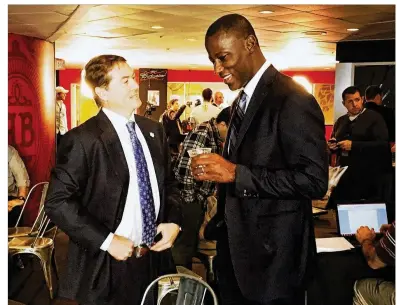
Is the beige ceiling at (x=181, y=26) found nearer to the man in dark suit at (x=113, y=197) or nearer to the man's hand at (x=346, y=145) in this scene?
the man's hand at (x=346, y=145)

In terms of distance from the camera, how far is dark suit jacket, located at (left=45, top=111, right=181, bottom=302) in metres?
1.77

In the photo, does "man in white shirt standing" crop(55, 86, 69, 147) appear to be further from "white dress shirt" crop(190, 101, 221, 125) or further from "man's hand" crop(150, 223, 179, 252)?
"man's hand" crop(150, 223, 179, 252)

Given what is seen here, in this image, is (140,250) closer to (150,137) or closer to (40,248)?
(150,137)

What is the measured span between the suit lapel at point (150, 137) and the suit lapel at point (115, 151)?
12 cm

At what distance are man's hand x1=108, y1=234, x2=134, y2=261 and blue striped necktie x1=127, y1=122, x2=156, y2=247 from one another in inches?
5.8

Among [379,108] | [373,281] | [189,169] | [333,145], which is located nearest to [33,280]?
[189,169]

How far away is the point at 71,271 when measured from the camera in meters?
1.90

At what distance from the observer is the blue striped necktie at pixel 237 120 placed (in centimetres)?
160

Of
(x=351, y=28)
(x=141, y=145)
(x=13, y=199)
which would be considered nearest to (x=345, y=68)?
(x=351, y=28)

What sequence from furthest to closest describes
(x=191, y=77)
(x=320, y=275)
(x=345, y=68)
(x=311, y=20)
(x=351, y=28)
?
(x=191, y=77) → (x=345, y=68) → (x=351, y=28) → (x=311, y=20) → (x=320, y=275)

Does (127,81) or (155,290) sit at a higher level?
(127,81)
